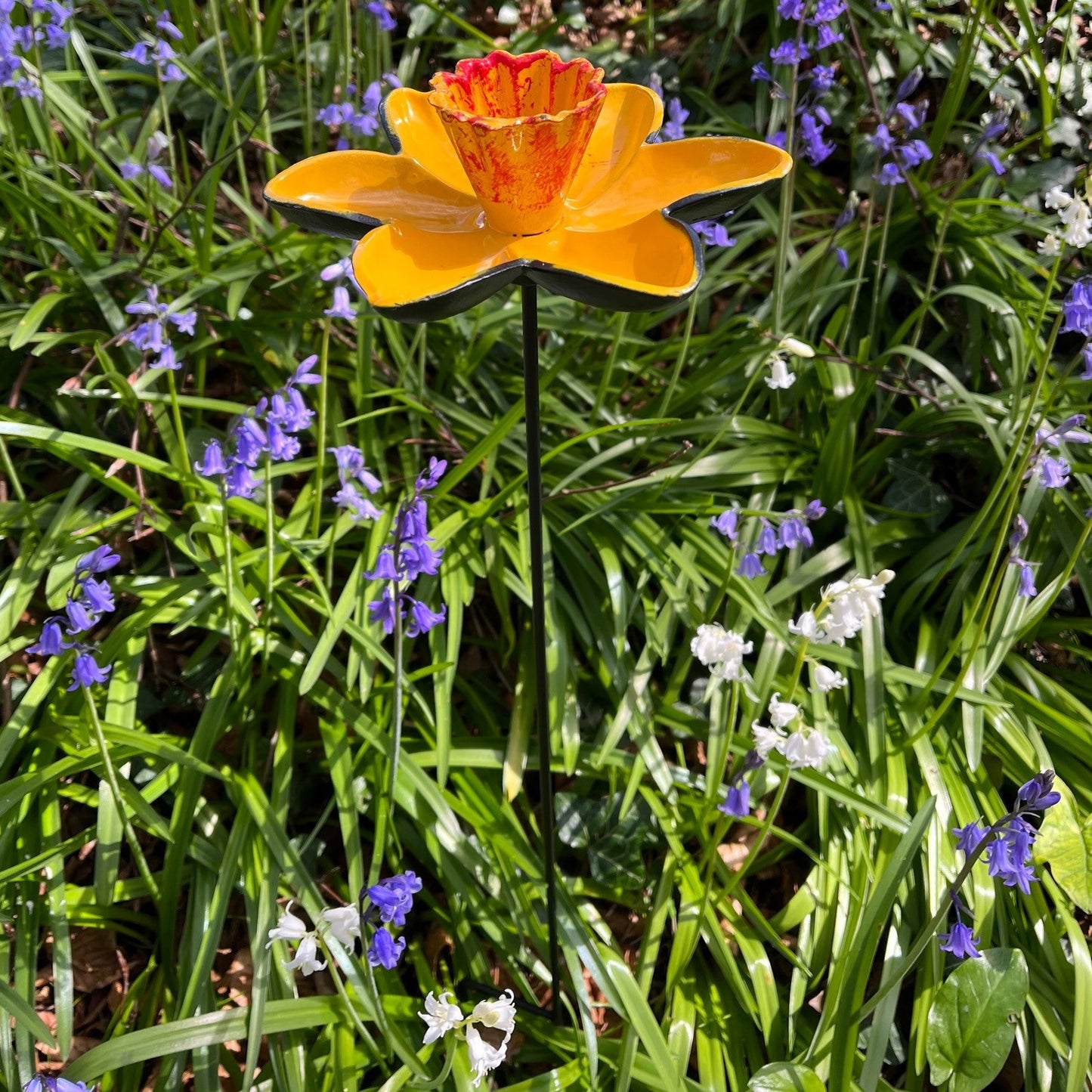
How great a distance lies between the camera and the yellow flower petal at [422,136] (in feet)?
4.20

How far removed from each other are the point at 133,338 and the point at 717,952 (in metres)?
1.95

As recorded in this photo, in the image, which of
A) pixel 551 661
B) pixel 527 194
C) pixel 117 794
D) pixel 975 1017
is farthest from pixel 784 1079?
pixel 527 194

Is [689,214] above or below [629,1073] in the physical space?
above

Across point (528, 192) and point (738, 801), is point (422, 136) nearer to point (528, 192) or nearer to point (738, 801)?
point (528, 192)

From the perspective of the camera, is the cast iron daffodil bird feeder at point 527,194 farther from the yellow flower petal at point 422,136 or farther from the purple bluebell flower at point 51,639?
the purple bluebell flower at point 51,639

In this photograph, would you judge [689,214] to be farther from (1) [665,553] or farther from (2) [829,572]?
(2) [829,572]

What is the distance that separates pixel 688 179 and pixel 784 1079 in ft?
5.18

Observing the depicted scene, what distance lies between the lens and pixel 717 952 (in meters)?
2.05

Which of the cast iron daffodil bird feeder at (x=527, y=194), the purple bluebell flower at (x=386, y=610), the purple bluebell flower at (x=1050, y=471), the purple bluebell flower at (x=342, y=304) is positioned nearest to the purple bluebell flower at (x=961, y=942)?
the purple bluebell flower at (x=1050, y=471)

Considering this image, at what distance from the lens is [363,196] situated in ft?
4.02

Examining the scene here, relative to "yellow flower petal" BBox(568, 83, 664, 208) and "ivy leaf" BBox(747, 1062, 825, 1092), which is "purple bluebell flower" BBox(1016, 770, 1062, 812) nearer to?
"ivy leaf" BBox(747, 1062, 825, 1092)

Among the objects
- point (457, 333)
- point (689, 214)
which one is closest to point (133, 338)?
point (457, 333)

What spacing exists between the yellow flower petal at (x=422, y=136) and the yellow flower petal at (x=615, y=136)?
158 mm

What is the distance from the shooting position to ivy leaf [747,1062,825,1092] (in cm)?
175
